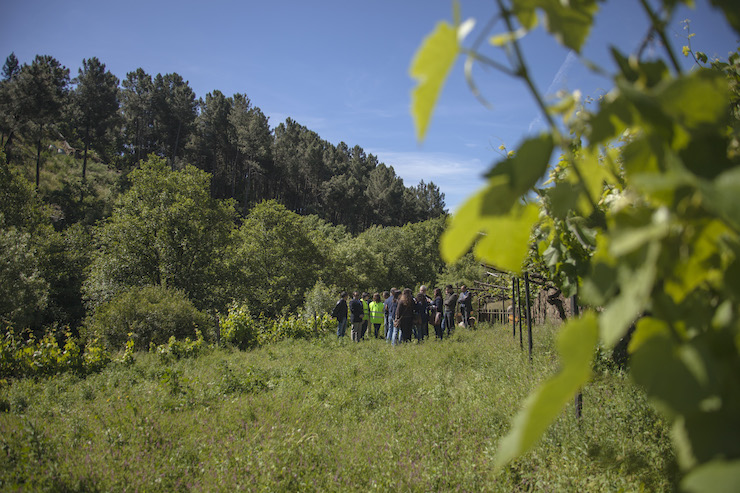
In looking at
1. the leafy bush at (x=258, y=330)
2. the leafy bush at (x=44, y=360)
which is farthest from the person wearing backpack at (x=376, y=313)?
the leafy bush at (x=44, y=360)

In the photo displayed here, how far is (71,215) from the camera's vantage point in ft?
123

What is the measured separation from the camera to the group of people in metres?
11.8

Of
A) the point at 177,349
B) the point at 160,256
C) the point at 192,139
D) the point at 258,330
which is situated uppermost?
the point at 192,139

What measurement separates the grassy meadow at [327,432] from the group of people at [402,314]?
10.7 ft

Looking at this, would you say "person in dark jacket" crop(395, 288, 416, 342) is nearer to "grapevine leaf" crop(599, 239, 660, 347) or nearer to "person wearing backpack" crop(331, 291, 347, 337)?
"person wearing backpack" crop(331, 291, 347, 337)

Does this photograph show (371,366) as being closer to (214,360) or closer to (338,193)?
(214,360)

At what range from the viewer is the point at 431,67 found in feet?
1.39

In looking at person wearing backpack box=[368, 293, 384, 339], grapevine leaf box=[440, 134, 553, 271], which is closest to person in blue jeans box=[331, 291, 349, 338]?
person wearing backpack box=[368, 293, 384, 339]

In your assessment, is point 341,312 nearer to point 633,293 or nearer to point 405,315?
point 405,315

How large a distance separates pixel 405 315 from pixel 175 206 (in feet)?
60.6

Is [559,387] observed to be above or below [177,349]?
above

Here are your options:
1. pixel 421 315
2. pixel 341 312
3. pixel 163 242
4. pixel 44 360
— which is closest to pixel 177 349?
pixel 44 360

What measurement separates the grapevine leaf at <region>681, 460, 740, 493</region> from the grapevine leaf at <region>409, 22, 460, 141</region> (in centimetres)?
36

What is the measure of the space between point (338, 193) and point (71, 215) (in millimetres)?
36956
